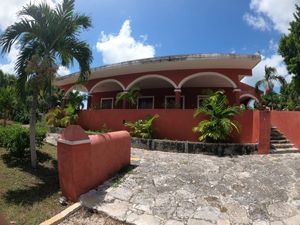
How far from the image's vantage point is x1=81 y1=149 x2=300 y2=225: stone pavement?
17.1 ft

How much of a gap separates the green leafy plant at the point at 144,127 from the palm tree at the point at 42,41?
4372 millimetres

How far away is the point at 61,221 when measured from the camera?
206 inches

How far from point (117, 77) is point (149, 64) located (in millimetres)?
2873

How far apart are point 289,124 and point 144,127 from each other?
18.9 ft

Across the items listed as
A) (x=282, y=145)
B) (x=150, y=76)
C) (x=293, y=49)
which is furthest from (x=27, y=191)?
(x=293, y=49)

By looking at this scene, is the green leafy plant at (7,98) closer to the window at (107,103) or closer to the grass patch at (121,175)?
the grass patch at (121,175)

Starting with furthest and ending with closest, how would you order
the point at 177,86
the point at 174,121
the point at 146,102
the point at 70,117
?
the point at 146,102 < the point at 70,117 < the point at 177,86 < the point at 174,121

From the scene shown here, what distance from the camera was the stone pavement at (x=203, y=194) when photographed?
17.1 ft

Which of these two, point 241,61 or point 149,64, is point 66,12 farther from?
point 241,61

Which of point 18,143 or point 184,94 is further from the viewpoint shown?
point 184,94

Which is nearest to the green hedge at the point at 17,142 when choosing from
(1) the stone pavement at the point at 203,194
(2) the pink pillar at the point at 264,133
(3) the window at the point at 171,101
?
(1) the stone pavement at the point at 203,194

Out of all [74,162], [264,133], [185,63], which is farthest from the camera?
[185,63]

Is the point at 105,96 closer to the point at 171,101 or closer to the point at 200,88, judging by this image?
the point at 171,101

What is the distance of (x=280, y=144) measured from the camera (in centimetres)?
1084
